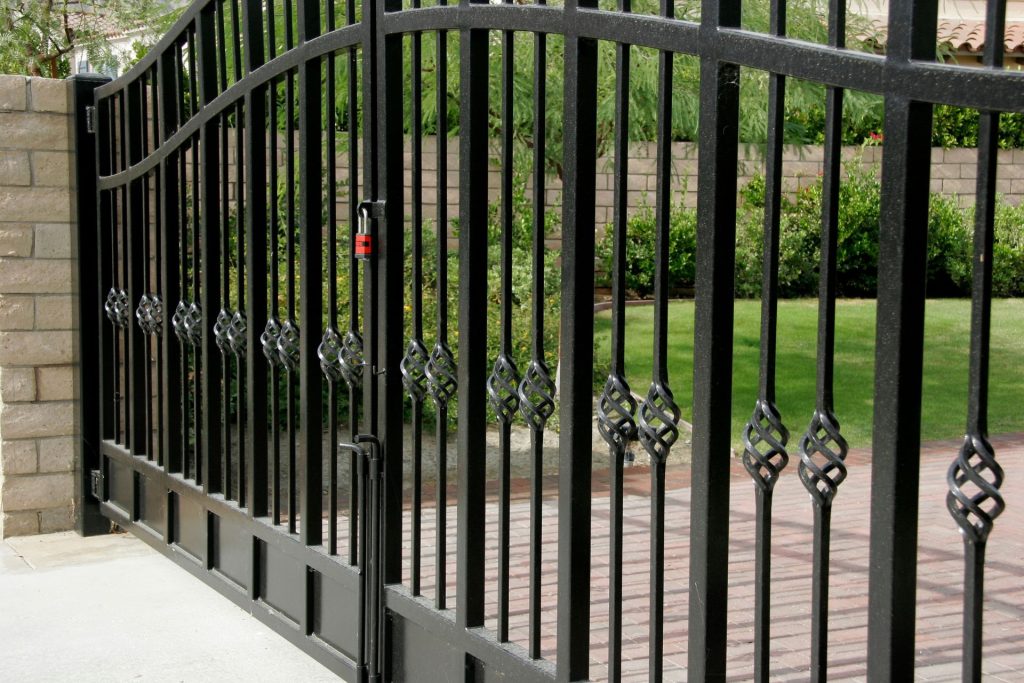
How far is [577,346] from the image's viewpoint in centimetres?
325

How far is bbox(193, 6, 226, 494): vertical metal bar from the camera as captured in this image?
17.7 feet

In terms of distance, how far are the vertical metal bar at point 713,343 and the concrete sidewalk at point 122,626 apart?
2105 mm

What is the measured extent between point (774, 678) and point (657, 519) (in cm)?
170

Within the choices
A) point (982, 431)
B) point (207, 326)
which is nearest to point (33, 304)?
point (207, 326)

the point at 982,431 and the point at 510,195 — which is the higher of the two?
the point at 510,195

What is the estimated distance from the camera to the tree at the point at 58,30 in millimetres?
13359

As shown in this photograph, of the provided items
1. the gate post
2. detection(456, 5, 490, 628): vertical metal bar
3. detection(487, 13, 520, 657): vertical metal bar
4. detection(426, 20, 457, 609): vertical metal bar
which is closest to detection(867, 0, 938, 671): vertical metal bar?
detection(487, 13, 520, 657): vertical metal bar

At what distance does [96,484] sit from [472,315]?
3805 millimetres

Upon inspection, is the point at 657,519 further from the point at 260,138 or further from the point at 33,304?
the point at 33,304

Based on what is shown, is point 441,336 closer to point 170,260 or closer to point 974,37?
point 170,260

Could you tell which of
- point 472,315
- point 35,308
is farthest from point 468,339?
point 35,308

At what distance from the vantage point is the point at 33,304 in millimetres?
6512

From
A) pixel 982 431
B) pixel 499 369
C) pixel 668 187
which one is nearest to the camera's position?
pixel 982 431

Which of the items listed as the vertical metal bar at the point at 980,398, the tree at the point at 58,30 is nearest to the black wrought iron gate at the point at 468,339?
the vertical metal bar at the point at 980,398
